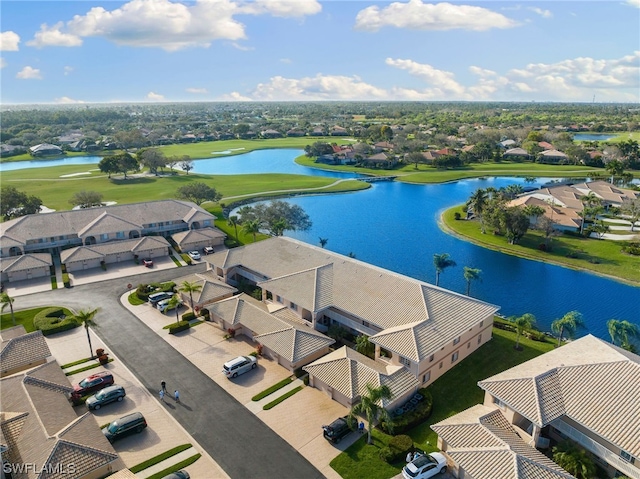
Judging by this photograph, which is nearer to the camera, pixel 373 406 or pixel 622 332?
pixel 373 406

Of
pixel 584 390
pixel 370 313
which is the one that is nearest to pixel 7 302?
pixel 370 313

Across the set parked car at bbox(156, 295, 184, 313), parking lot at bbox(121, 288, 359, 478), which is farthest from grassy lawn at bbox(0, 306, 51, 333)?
parked car at bbox(156, 295, 184, 313)

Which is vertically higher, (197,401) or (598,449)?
(598,449)

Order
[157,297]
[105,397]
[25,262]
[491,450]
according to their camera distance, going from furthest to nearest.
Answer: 1. [25,262]
2. [157,297]
3. [105,397]
4. [491,450]

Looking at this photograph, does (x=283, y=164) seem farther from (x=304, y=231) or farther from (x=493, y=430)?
(x=493, y=430)

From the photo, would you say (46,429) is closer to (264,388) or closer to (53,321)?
(264,388)

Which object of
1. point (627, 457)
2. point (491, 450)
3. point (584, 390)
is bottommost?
point (491, 450)

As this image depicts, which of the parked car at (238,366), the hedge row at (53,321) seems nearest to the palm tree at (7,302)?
the hedge row at (53,321)
